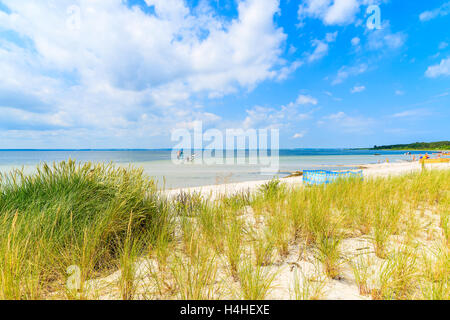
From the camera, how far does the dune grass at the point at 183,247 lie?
165cm

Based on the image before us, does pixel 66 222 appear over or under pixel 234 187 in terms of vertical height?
over

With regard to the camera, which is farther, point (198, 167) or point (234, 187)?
point (198, 167)

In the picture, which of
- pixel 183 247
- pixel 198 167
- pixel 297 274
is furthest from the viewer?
pixel 198 167

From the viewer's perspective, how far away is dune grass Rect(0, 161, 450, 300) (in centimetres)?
165

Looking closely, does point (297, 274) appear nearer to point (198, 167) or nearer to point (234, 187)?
point (234, 187)

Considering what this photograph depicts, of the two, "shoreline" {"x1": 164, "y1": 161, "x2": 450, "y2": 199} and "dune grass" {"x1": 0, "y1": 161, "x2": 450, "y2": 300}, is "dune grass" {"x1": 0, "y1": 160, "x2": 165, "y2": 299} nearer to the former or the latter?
"dune grass" {"x1": 0, "y1": 161, "x2": 450, "y2": 300}

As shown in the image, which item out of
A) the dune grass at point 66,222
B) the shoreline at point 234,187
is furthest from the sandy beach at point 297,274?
the shoreline at point 234,187

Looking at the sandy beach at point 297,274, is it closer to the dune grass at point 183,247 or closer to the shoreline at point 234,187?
the dune grass at point 183,247

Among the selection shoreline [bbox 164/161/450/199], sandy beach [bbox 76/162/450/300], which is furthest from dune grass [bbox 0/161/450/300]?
shoreline [bbox 164/161/450/199]

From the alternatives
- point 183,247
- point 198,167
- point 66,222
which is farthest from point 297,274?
point 198,167

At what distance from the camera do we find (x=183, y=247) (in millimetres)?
2582

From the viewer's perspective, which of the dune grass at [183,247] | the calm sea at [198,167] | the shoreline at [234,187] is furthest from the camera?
the calm sea at [198,167]
